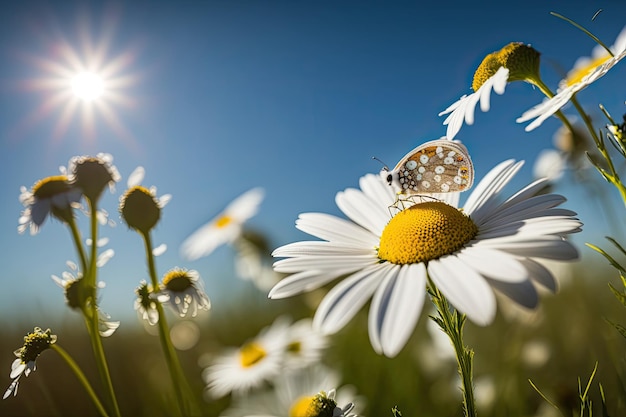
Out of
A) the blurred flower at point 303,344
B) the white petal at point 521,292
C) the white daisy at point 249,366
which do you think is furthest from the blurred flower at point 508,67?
the white daisy at point 249,366

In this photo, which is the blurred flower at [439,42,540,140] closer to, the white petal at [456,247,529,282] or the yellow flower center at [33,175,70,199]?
the white petal at [456,247,529,282]

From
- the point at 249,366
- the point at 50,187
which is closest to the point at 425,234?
the point at 50,187

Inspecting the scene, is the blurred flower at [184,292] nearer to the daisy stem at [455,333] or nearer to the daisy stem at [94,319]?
the daisy stem at [94,319]

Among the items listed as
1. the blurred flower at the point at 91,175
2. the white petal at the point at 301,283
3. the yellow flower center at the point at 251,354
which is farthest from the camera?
the yellow flower center at the point at 251,354

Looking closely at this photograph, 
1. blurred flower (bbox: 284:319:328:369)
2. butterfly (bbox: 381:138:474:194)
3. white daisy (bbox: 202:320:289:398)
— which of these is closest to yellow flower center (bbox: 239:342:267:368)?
white daisy (bbox: 202:320:289:398)

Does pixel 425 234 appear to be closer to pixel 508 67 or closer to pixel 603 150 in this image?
pixel 603 150

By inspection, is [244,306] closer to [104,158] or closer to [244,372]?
[244,372]
